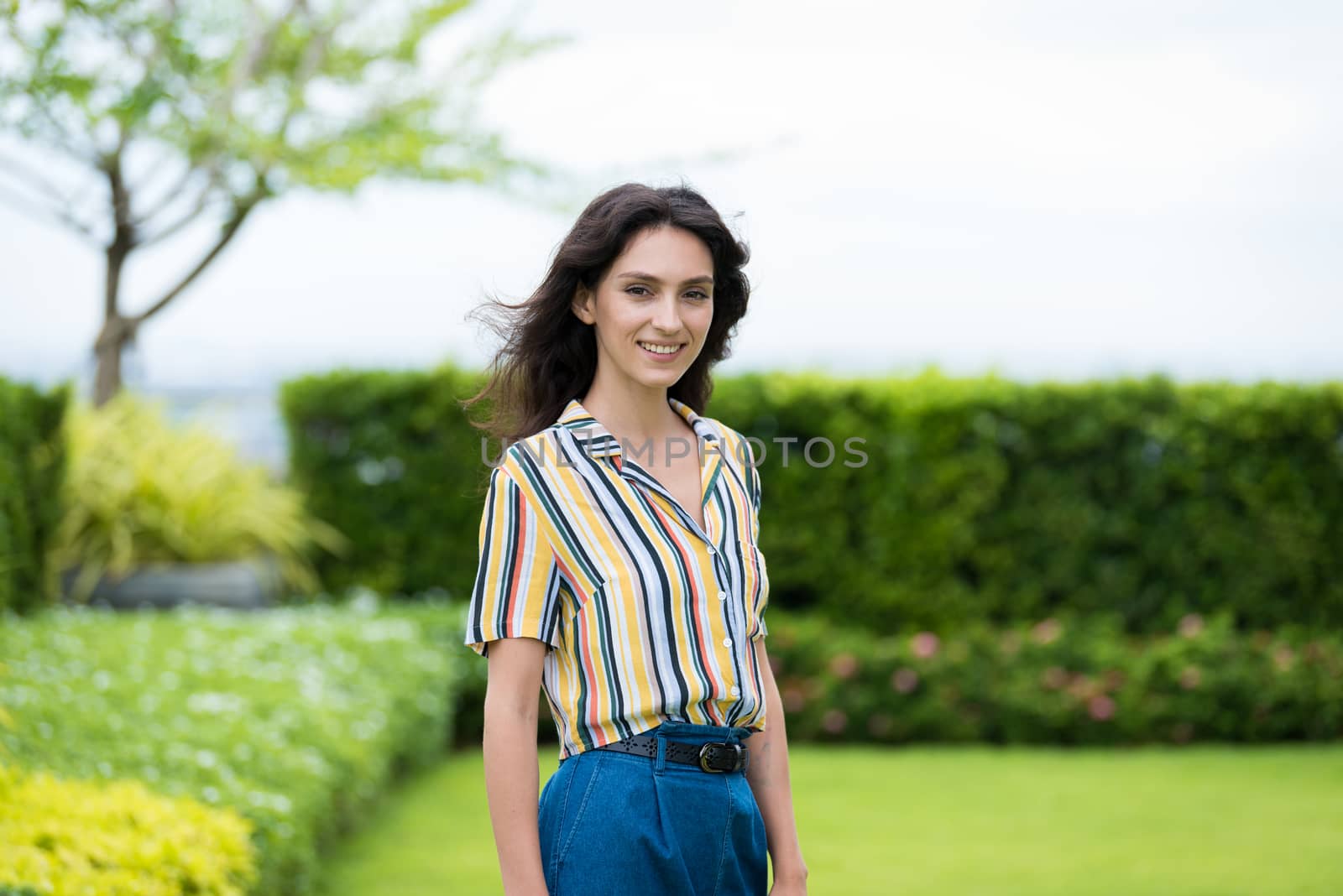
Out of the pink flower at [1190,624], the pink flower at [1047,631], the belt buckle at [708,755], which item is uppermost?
the belt buckle at [708,755]

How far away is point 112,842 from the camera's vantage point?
3.23 m

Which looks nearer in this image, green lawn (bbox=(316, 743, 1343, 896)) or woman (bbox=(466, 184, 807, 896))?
woman (bbox=(466, 184, 807, 896))

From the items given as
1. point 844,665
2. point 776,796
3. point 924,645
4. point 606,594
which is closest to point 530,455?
point 606,594

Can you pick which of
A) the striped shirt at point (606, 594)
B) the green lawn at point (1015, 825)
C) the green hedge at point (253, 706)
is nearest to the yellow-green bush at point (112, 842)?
the green hedge at point (253, 706)

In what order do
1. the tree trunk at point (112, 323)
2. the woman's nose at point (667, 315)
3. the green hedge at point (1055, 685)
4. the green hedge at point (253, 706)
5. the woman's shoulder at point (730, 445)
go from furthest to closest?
1. the tree trunk at point (112, 323)
2. the green hedge at point (1055, 685)
3. the green hedge at point (253, 706)
4. the woman's shoulder at point (730, 445)
5. the woman's nose at point (667, 315)

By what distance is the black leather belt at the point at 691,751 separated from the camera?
6.23 ft

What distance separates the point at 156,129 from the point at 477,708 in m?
4.73

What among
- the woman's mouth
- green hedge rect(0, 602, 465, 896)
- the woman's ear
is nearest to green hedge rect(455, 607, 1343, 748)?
green hedge rect(0, 602, 465, 896)

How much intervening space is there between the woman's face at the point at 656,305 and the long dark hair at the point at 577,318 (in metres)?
0.03

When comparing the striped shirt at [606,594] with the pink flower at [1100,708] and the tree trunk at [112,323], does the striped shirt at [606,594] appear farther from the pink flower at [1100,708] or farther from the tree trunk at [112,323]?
the tree trunk at [112,323]

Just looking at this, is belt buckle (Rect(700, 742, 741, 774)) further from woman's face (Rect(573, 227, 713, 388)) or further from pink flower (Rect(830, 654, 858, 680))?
pink flower (Rect(830, 654, 858, 680))

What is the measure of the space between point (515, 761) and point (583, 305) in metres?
0.71

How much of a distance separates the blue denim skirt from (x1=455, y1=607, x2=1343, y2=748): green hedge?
560 centimetres

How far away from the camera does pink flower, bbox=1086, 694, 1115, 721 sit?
7.50 meters
